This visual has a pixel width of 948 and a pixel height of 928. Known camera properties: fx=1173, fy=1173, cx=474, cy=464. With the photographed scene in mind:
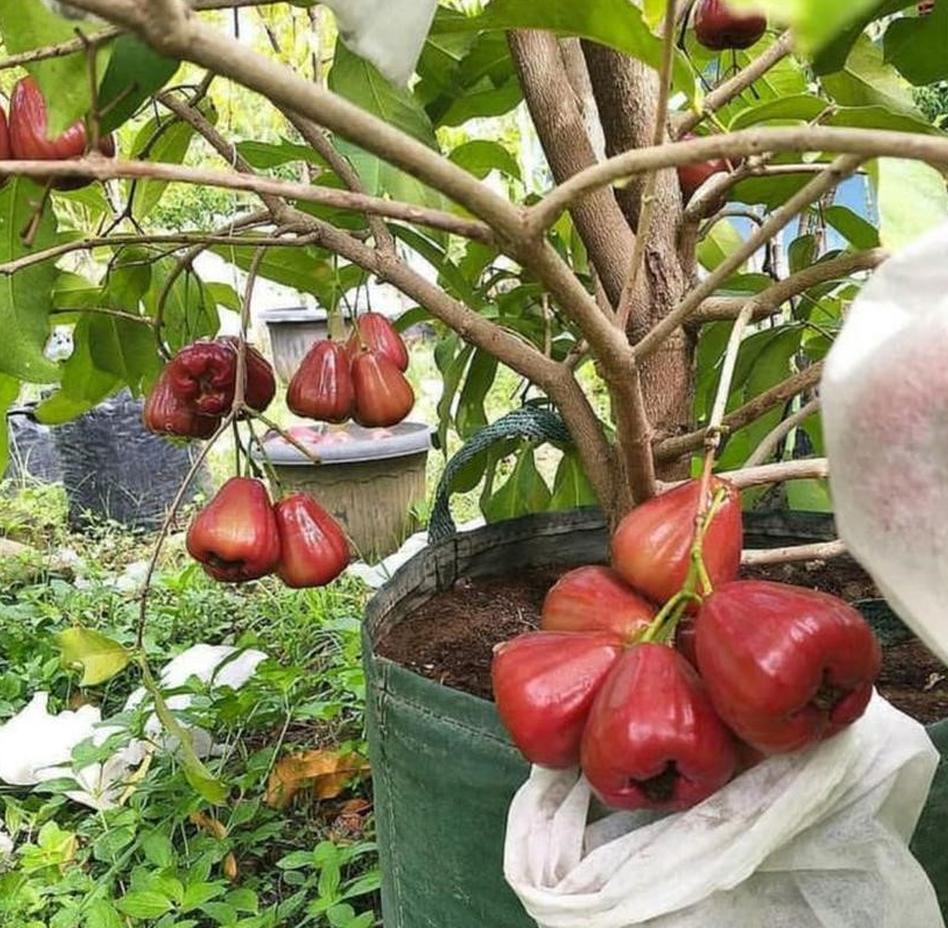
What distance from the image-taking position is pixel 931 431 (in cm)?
34

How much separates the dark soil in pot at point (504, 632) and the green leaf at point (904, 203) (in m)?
0.37

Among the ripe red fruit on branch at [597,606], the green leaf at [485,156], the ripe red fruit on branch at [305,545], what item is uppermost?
the green leaf at [485,156]

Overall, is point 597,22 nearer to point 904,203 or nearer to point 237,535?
point 904,203

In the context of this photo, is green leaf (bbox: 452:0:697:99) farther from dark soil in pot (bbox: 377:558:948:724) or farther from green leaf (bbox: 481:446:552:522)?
green leaf (bbox: 481:446:552:522)

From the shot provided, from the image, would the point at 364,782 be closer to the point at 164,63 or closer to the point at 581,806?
the point at 581,806

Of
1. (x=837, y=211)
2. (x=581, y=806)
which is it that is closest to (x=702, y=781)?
(x=581, y=806)

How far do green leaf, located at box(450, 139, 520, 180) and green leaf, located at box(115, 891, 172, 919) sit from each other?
728 mm

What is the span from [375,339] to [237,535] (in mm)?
254

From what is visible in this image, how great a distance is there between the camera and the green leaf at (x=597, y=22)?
54 centimetres

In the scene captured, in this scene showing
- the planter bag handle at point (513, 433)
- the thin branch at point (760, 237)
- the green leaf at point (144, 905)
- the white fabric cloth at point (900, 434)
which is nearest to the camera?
the white fabric cloth at point (900, 434)

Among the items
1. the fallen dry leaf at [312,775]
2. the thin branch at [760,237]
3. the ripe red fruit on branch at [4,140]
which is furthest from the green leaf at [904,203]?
the fallen dry leaf at [312,775]

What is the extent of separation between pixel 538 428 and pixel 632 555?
303 mm

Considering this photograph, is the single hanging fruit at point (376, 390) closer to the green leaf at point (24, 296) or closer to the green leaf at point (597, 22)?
the green leaf at point (24, 296)

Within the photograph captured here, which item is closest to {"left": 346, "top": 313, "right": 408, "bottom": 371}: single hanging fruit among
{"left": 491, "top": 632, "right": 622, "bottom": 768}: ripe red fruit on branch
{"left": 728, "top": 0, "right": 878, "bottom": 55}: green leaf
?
{"left": 491, "top": 632, "right": 622, "bottom": 768}: ripe red fruit on branch
